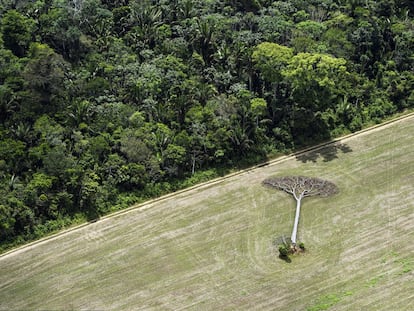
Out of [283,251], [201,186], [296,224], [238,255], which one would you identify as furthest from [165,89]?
[283,251]

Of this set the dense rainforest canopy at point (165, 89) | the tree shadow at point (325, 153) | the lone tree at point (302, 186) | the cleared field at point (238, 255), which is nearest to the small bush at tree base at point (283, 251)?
the cleared field at point (238, 255)

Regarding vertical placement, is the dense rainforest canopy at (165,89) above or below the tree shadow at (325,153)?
above

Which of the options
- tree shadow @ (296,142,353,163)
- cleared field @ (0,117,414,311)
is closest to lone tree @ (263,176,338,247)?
cleared field @ (0,117,414,311)

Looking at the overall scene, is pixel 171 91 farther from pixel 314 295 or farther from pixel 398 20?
pixel 398 20

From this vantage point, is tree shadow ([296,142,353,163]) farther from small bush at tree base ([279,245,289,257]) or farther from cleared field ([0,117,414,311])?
small bush at tree base ([279,245,289,257])

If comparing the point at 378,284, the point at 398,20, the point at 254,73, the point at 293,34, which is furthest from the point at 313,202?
the point at 398,20

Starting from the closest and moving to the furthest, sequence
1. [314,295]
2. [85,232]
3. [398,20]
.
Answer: [314,295]
[85,232]
[398,20]

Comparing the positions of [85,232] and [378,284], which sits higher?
[85,232]

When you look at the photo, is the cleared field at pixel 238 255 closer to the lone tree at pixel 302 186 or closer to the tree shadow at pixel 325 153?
the lone tree at pixel 302 186
